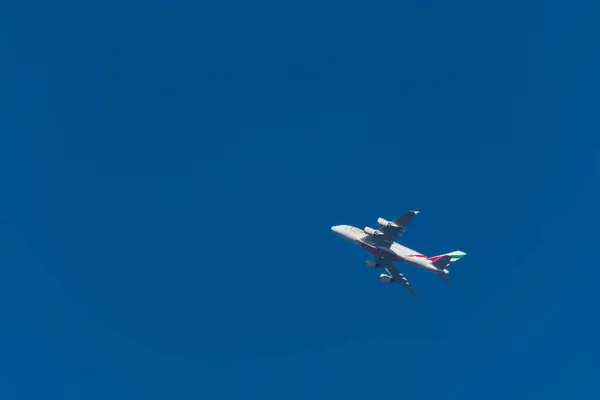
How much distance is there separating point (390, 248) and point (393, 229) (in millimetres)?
6791

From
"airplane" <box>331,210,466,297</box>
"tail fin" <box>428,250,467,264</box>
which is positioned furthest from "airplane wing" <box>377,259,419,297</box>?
"tail fin" <box>428,250,467,264</box>

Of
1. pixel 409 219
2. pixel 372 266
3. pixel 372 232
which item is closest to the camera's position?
pixel 409 219

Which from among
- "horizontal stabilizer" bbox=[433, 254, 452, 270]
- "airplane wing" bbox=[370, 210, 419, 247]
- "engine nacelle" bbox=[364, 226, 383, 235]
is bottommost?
"horizontal stabilizer" bbox=[433, 254, 452, 270]

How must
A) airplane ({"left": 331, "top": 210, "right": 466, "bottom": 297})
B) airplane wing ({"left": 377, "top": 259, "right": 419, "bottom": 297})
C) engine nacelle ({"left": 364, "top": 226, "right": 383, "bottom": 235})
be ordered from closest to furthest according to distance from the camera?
1. airplane ({"left": 331, "top": 210, "right": 466, "bottom": 297})
2. engine nacelle ({"left": 364, "top": 226, "right": 383, "bottom": 235})
3. airplane wing ({"left": 377, "top": 259, "right": 419, "bottom": 297})

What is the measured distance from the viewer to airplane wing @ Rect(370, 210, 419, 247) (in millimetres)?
129875

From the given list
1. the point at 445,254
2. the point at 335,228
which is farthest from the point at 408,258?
the point at 335,228

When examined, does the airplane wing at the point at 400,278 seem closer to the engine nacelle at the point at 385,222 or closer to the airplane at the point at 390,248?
the airplane at the point at 390,248

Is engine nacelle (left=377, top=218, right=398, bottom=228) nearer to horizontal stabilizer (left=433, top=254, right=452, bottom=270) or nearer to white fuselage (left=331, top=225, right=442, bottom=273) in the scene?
white fuselage (left=331, top=225, right=442, bottom=273)

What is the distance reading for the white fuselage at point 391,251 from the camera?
139 metres

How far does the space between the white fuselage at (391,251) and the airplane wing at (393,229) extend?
8.03 ft

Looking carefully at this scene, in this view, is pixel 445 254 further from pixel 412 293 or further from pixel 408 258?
pixel 412 293

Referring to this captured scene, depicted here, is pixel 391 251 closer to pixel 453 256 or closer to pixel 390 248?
pixel 390 248

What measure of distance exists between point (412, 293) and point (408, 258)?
15.7 meters

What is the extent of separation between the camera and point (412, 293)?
503 ft
